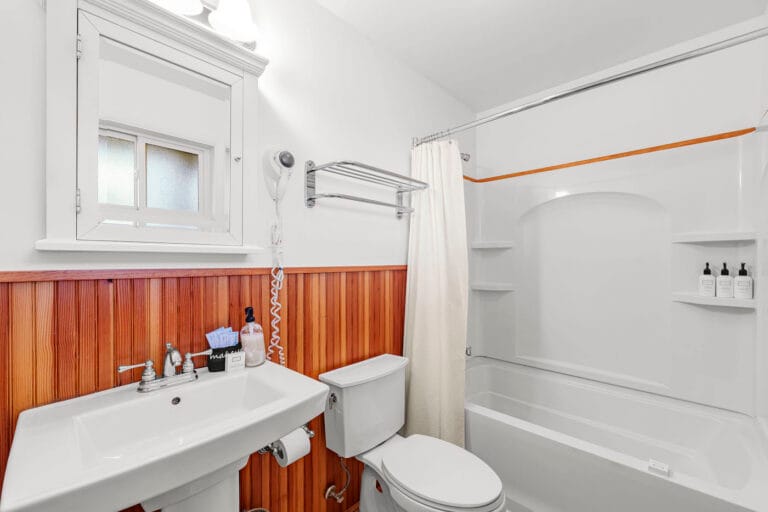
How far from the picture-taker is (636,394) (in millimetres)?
1967

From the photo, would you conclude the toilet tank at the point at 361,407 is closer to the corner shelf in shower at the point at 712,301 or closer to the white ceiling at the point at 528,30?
the corner shelf in shower at the point at 712,301

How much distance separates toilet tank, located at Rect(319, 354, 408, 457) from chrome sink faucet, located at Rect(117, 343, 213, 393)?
1.86 ft

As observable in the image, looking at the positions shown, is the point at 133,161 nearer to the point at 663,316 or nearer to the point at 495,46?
the point at 495,46

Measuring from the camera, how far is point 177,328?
3.72ft

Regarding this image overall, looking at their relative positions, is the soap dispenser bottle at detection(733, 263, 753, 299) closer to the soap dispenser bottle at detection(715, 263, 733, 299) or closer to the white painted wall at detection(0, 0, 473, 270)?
the soap dispenser bottle at detection(715, 263, 733, 299)

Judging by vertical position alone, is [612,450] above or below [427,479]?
below

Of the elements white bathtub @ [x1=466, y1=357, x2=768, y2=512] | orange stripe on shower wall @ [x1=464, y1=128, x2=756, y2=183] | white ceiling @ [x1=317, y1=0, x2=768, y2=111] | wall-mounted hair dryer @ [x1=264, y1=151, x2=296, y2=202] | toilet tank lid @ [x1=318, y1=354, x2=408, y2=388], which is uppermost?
white ceiling @ [x1=317, y1=0, x2=768, y2=111]

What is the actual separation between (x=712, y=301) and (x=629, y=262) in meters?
0.43

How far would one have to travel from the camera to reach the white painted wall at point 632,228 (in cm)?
171

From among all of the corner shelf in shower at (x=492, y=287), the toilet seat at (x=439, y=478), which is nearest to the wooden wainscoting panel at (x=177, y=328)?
the toilet seat at (x=439, y=478)

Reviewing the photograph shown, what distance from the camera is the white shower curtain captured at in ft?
5.95

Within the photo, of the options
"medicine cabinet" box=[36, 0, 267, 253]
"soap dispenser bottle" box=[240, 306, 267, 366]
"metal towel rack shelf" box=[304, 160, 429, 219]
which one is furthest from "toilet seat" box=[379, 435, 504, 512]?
"metal towel rack shelf" box=[304, 160, 429, 219]

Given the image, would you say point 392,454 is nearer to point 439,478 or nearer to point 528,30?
point 439,478

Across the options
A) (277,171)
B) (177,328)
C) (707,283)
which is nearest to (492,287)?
(707,283)
